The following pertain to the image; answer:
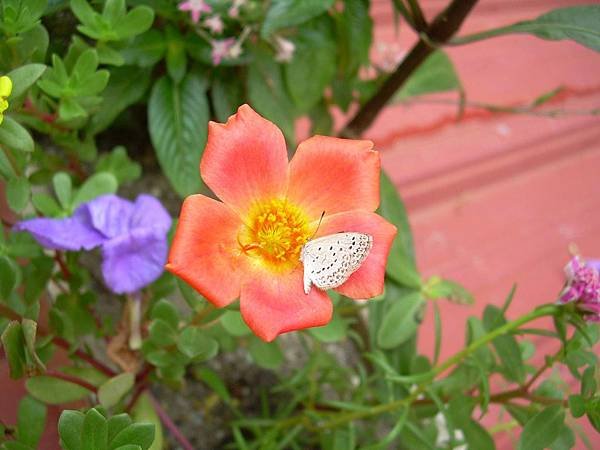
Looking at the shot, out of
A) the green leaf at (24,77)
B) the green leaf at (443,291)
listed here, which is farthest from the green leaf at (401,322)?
the green leaf at (24,77)

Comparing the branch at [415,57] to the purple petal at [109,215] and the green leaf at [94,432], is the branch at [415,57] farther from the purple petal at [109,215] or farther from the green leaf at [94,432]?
the green leaf at [94,432]

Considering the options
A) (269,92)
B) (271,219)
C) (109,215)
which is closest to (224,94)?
(269,92)

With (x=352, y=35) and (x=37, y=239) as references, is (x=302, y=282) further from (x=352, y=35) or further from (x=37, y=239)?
(x=352, y=35)

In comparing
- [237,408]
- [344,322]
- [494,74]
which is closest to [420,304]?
[344,322]

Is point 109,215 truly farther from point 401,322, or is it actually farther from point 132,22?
point 401,322

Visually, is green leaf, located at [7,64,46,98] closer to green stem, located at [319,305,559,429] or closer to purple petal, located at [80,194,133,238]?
purple petal, located at [80,194,133,238]

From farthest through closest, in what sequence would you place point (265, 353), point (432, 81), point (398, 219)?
1. point (432, 81)
2. point (398, 219)
3. point (265, 353)

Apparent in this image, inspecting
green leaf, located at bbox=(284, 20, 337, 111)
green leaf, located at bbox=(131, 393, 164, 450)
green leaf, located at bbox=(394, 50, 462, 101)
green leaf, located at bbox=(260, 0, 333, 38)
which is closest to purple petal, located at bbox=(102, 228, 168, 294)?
green leaf, located at bbox=(131, 393, 164, 450)
